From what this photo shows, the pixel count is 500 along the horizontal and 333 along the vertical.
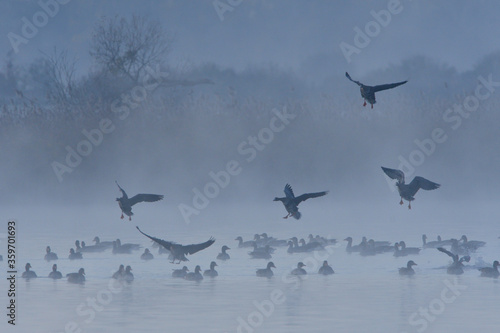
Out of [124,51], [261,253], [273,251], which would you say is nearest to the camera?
[261,253]

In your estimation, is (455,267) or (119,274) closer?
(119,274)

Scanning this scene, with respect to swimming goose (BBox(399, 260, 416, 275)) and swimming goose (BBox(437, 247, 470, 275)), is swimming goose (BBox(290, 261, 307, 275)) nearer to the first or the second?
swimming goose (BBox(399, 260, 416, 275))

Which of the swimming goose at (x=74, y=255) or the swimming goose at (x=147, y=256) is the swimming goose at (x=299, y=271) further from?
the swimming goose at (x=74, y=255)

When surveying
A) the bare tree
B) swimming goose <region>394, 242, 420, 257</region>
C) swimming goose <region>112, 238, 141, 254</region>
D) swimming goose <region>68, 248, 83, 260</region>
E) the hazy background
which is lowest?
swimming goose <region>394, 242, 420, 257</region>

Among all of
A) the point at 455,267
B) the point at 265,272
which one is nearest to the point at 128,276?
the point at 265,272

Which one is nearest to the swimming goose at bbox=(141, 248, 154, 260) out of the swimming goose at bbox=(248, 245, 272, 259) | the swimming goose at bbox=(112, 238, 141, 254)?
the swimming goose at bbox=(112, 238, 141, 254)

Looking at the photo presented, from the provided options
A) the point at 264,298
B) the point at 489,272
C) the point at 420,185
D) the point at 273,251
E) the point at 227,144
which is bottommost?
the point at 264,298

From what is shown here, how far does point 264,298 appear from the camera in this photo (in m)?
13.5

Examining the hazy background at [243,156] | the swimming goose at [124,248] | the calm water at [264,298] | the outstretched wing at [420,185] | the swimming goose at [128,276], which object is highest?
the hazy background at [243,156]

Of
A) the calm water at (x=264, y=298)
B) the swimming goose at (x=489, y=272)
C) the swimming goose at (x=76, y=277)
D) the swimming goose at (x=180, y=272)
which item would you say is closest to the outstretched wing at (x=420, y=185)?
the calm water at (x=264, y=298)

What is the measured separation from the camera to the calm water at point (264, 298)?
38.0 ft

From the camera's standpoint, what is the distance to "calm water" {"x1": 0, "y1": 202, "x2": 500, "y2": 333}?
38.0 ft

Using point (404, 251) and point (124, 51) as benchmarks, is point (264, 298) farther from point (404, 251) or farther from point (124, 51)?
point (124, 51)

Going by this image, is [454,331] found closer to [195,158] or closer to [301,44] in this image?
[195,158]
